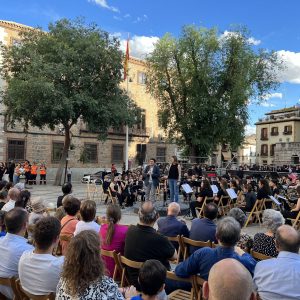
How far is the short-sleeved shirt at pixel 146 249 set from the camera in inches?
158

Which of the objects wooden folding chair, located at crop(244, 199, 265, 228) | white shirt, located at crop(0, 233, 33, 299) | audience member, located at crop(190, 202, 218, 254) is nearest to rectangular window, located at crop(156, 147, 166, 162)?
wooden folding chair, located at crop(244, 199, 265, 228)

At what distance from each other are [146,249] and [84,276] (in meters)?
1.48

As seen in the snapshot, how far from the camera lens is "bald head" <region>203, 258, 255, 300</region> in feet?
5.64

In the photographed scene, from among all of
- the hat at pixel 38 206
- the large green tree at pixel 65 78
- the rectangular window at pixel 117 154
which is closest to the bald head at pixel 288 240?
the hat at pixel 38 206

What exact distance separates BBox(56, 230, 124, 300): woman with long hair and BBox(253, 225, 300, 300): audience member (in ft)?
4.38

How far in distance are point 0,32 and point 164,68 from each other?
45.0ft

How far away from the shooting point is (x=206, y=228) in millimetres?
5168

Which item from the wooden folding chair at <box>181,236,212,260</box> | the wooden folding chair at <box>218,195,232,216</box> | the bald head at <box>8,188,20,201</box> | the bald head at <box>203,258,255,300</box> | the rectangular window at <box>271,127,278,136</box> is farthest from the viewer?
the rectangular window at <box>271,127,278,136</box>

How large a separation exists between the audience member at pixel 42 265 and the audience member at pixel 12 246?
0.45m

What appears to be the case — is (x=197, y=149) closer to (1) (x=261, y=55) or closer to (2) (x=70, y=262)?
(1) (x=261, y=55)

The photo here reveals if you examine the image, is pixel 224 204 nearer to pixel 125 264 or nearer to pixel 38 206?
pixel 38 206

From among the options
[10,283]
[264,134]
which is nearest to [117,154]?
[10,283]

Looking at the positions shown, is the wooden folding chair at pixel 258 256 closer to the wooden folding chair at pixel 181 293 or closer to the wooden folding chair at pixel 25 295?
the wooden folding chair at pixel 181 293

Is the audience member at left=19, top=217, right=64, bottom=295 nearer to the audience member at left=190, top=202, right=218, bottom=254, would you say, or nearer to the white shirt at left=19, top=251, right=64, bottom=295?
the white shirt at left=19, top=251, right=64, bottom=295
